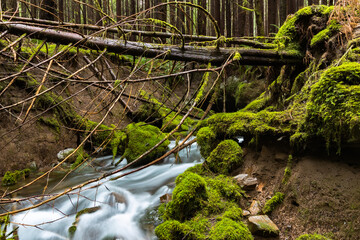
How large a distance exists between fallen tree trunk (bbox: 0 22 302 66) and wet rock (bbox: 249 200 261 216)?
6.94 ft

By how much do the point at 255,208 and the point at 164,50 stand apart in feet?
8.18

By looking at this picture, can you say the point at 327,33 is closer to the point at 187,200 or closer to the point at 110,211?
the point at 187,200

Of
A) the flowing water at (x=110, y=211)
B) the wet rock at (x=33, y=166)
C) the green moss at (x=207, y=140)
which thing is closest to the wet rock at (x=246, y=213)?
the flowing water at (x=110, y=211)

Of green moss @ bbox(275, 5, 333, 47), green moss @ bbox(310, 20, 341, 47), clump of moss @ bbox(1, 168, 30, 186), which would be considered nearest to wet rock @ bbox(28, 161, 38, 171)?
clump of moss @ bbox(1, 168, 30, 186)

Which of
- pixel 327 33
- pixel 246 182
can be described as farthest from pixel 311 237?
pixel 327 33

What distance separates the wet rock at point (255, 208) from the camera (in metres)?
2.87

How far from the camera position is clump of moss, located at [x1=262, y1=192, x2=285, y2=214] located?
2.86m

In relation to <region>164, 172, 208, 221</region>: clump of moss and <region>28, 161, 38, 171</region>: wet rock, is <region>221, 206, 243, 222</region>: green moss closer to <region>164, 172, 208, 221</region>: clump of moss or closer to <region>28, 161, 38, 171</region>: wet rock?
<region>164, 172, 208, 221</region>: clump of moss

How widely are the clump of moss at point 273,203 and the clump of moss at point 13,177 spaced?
4.75 metres

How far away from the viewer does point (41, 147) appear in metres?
5.93

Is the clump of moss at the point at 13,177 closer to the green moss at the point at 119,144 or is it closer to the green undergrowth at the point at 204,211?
the green moss at the point at 119,144

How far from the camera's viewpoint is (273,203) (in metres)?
2.87

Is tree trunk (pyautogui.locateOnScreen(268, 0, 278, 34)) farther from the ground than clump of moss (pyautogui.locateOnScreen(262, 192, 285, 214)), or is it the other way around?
tree trunk (pyautogui.locateOnScreen(268, 0, 278, 34))

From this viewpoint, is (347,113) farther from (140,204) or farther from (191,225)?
(140,204)
